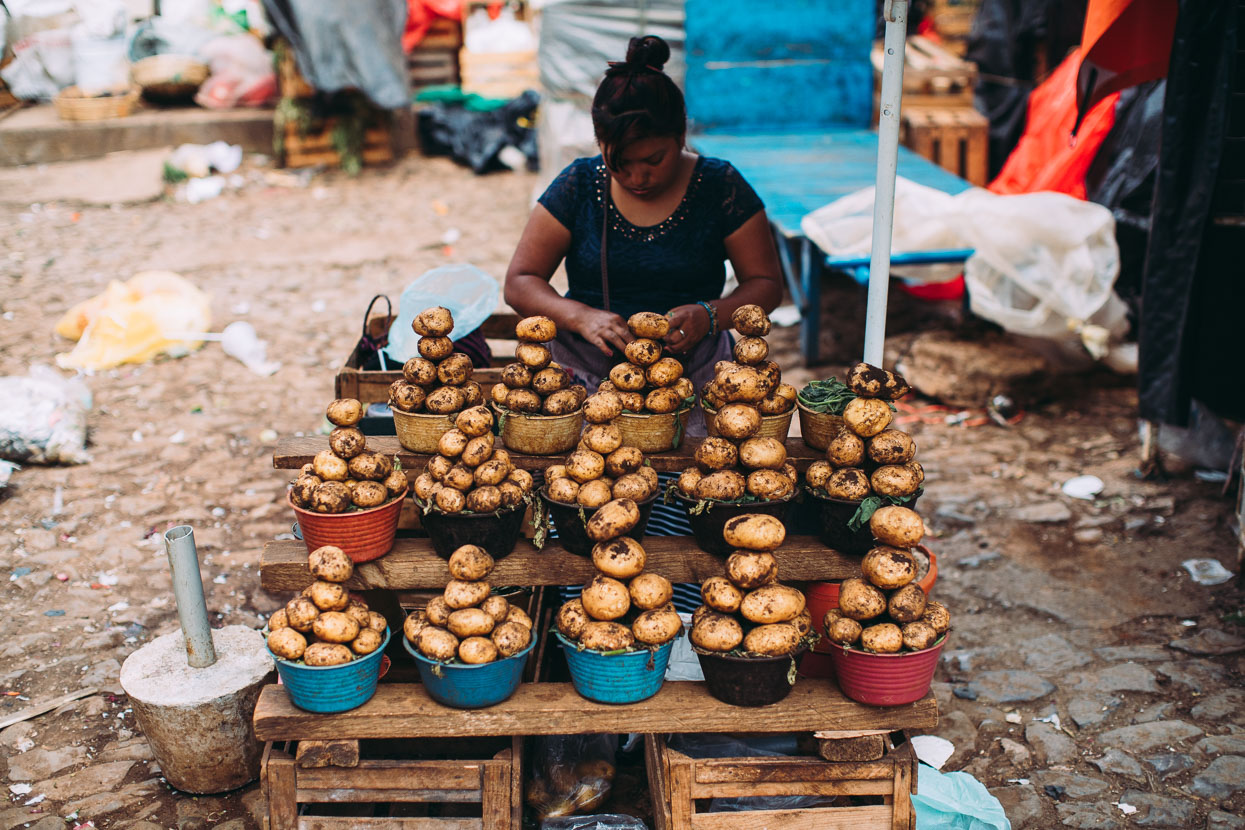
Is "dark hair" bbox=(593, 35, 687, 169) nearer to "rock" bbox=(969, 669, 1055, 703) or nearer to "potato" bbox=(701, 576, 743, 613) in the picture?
"potato" bbox=(701, 576, 743, 613)

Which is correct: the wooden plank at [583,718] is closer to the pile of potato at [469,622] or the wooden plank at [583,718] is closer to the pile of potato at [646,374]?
the pile of potato at [469,622]

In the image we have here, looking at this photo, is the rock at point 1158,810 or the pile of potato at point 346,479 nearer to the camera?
the pile of potato at point 346,479

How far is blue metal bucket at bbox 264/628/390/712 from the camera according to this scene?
2.30m

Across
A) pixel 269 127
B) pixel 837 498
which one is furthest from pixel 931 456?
pixel 269 127

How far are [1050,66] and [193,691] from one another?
28.0 feet

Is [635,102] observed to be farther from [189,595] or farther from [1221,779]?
[1221,779]

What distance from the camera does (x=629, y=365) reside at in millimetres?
2729

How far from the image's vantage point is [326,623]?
231 centimetres

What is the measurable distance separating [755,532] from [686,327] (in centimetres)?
88

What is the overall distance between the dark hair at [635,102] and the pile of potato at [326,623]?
4.82ft

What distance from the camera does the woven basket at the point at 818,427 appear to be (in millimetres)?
2723

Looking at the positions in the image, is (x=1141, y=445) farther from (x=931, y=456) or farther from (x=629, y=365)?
(x=629, y=365)

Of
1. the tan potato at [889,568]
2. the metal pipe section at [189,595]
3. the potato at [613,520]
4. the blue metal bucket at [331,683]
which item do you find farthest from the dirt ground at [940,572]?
the potato at [613,520]

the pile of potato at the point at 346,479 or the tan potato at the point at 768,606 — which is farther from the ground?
the pile of potato at the point at 346,479
